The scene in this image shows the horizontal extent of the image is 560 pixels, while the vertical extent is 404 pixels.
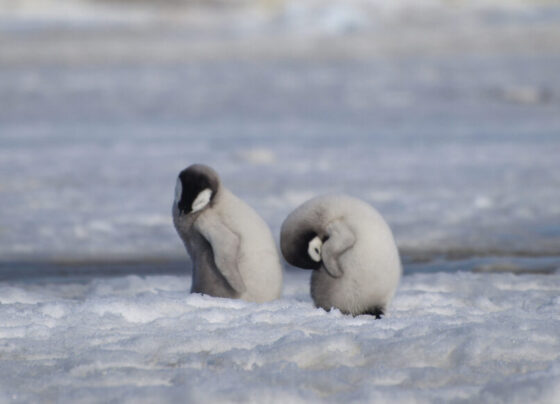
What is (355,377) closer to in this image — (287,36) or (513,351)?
(513,351)

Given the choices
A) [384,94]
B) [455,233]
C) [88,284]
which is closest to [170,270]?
[88,284]

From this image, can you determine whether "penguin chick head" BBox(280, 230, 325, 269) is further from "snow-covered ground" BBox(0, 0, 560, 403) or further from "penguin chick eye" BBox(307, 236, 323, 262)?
"snow-covered ground" BBox(0, 0, 560, 403)

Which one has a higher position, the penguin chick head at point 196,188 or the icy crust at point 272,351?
the penguin chick head at point 196,188

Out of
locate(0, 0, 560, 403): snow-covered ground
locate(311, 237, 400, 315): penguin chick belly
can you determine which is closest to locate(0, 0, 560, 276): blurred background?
locate(0, 0, 560, 403): snow-covered ground

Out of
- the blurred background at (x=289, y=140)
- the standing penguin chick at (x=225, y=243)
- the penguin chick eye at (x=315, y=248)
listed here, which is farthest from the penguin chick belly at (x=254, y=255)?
the blurred background at (x=289, y=140)

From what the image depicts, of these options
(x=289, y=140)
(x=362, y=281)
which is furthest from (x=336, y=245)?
(x=289, y=140)

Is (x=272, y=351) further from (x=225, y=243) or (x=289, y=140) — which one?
(x=289, y=140)

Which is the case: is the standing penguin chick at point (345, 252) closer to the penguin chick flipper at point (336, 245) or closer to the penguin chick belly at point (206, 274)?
the penguin chick flipper at point (336, 245)

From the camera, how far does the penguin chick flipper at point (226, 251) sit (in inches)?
129

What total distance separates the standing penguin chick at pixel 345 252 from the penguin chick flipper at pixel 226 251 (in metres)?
0.17

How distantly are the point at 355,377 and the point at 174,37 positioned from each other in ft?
122

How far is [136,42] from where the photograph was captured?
35.0 metres

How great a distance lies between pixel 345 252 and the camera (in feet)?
10.5

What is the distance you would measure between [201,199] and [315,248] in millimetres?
421
